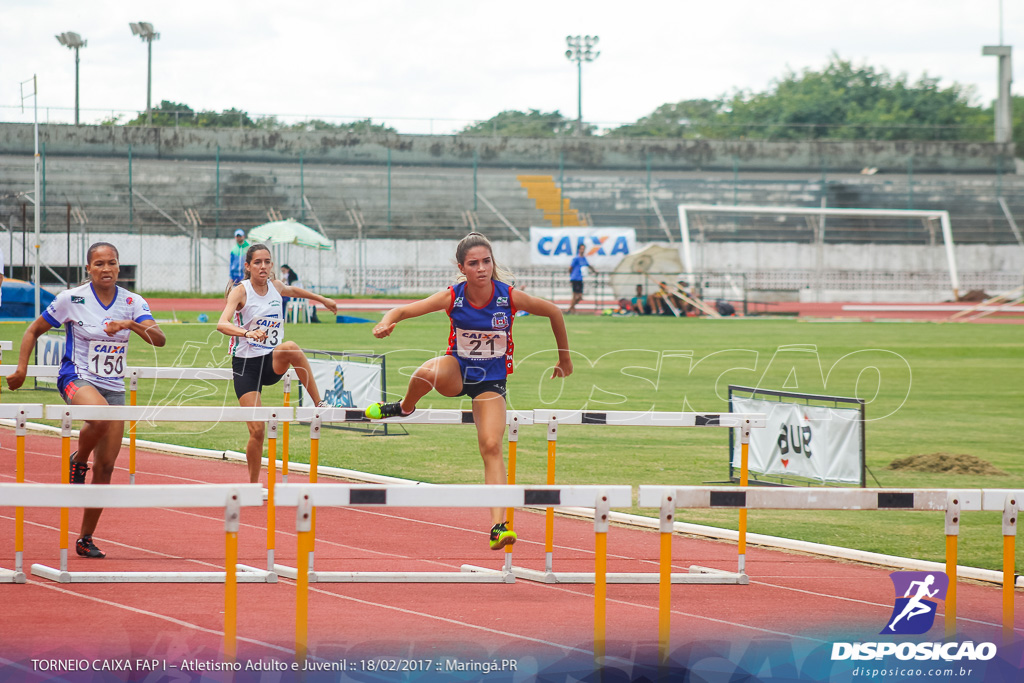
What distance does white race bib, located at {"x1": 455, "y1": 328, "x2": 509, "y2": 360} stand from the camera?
6.80m

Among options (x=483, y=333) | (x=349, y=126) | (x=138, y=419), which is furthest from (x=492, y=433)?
(x=349, y=126)

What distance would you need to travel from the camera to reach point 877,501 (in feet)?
16.0

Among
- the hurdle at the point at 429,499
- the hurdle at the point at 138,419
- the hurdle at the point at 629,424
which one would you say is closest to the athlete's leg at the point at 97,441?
the hurdle at the point at 138,419

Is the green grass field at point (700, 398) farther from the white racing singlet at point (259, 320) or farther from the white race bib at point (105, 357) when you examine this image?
the white race bib at point (105, 357)

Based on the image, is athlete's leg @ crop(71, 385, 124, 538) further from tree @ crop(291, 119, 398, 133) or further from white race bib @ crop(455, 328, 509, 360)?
tree @ crop(291, 119, 398, 133)

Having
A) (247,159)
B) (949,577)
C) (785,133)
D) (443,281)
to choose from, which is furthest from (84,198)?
(785,133)

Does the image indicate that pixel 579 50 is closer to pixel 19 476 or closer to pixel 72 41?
pixel 72 41

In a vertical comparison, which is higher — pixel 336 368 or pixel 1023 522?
pixel 336 368

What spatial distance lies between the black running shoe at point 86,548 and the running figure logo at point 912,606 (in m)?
4.94

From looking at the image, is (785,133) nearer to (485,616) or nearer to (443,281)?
(443,281)

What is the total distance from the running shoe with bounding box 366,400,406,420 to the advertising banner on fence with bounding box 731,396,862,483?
379cm

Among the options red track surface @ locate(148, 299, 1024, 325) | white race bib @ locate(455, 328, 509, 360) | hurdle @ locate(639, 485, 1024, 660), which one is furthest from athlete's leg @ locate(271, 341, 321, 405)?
red track surface @ locate(148, 299, 1024, 325)

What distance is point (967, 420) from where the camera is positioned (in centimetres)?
1439

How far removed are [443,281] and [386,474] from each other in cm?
Result: 3274
